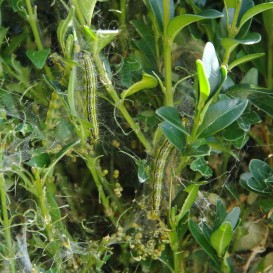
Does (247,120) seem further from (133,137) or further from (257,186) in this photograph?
(133,137)

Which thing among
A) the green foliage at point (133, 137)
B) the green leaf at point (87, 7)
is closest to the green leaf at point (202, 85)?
the green foliage at point (133, 137)

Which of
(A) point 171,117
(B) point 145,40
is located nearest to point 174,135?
(A) point 171,117

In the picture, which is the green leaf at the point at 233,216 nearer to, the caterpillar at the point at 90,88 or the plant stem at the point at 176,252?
the plant stem at the point at 176,252

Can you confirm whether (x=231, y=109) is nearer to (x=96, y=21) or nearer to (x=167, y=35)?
(x=167, y=35)

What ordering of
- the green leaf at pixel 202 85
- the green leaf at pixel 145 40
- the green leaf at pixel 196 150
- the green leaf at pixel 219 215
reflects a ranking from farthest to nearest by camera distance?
the green leaf at pixel 145 40 < the green leaf at pixel 219 215 < the green leaf at pixel 196 150 < the green leaf at pixel 202 85

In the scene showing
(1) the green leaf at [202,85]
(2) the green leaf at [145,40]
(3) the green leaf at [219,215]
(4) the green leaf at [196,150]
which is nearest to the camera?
(1) the green leaf at [202,85]

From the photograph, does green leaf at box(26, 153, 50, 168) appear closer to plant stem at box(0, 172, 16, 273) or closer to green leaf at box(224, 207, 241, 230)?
plant stem at box(0, 172, 16, 273)
